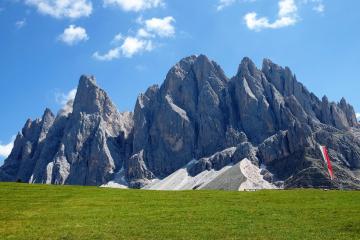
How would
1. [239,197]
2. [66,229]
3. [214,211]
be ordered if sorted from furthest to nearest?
[239,197] → [214,211] → [66,229]

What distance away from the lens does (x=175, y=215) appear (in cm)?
3334

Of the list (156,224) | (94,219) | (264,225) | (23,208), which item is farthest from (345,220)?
(23,208)

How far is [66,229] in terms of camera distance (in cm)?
2856

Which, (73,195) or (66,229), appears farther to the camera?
(73,195)

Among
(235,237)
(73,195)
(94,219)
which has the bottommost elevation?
(235,237)

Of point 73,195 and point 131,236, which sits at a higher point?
point 73,195

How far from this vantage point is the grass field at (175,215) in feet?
89.5

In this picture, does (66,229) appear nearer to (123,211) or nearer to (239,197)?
(123,211)

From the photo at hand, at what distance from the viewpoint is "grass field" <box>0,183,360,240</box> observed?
89.5 feet

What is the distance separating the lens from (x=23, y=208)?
3678cm

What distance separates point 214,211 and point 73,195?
16.6 m

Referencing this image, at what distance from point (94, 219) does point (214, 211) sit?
29.4 ft

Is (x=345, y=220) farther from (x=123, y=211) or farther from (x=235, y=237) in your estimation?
(x=123, y=211)

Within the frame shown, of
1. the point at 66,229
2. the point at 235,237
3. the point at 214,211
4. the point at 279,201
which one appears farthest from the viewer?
the point at 279,201
